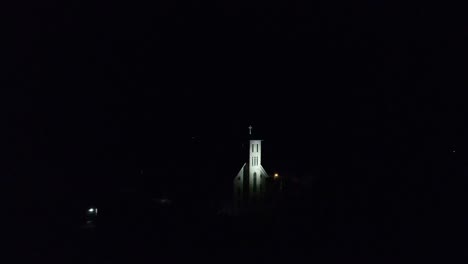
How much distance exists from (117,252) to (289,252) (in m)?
7.73

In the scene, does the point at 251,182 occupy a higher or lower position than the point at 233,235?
higher

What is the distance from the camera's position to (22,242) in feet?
67.2

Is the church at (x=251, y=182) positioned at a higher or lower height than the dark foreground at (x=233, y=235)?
higher

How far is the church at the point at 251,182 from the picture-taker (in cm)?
2973

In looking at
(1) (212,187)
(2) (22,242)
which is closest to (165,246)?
(2) (22,242)

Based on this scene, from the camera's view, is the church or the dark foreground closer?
the dark foreground

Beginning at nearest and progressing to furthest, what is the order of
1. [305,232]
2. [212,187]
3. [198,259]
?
[198,259]
[305,232]
[212,187]

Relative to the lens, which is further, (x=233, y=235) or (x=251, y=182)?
(x=251, y=182)

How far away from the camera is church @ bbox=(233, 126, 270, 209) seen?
1171 inches

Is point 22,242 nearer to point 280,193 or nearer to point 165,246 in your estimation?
point 165,246

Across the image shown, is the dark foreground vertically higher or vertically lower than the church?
lower

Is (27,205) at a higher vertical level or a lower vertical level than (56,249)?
higher

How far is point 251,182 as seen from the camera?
101 ft

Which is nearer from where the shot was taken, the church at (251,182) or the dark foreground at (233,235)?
the dark foreground at (233,235)
